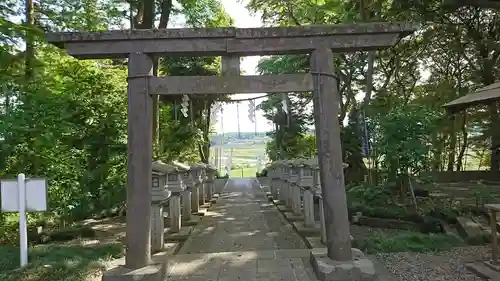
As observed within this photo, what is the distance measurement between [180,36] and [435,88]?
63.5 feet

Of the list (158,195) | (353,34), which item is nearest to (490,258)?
(353,34)

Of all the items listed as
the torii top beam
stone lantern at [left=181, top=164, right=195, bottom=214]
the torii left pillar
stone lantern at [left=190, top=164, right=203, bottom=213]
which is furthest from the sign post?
stone lantern at [left=190, top=164, right=203, bottom=213]

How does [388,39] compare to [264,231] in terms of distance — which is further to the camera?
[264,231]

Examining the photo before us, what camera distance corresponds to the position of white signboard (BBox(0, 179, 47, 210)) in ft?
17.2

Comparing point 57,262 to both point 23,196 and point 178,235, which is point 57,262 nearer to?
point 23,196

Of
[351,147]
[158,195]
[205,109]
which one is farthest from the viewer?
[205,109]

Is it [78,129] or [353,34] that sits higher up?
[353,34]

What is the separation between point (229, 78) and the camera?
4.95m

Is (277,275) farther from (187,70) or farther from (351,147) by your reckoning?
(187,70)

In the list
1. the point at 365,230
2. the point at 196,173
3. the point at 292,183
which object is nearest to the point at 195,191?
the point at 196,173

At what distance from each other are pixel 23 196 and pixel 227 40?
3405 mm

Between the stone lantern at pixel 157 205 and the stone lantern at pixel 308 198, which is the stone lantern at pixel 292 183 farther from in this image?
the stone lantern at pixel 157 205

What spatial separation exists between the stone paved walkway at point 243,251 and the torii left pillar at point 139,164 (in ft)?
1.96

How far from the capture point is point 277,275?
4941 millimetres
